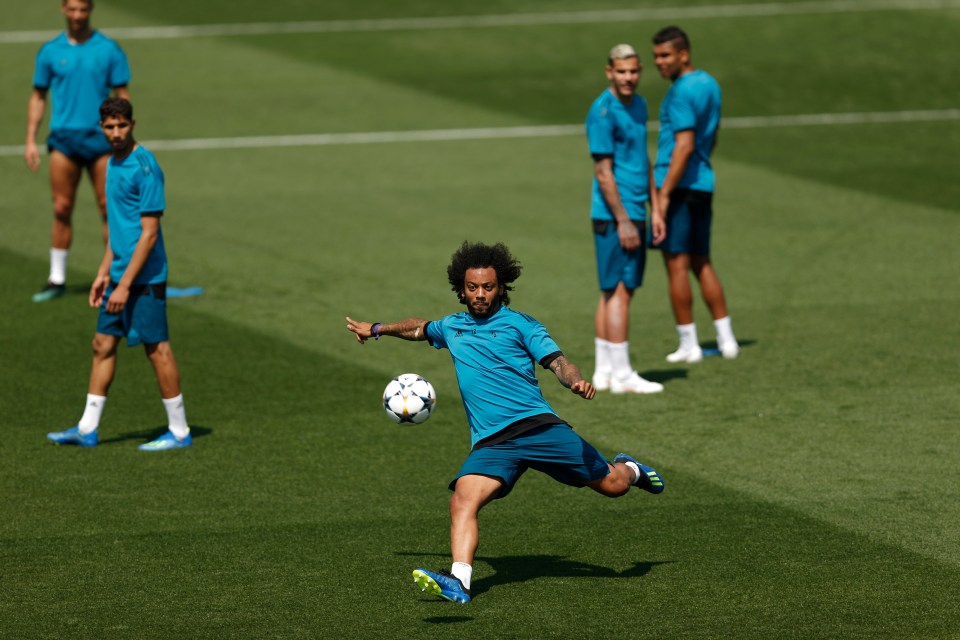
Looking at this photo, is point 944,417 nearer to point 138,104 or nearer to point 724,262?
point 724,262

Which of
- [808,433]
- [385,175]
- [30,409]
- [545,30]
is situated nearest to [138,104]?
[385,175]

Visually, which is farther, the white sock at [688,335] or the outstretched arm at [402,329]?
the white sock at [688,335]

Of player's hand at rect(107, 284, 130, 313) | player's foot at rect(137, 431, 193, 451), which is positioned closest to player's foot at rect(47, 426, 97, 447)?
player's foot at rect(137, 431, 193, 451)

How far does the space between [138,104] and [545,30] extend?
8695 millimetres

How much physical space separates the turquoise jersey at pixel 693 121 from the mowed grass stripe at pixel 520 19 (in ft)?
A: 58.4

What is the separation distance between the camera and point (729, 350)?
13781 millimetres

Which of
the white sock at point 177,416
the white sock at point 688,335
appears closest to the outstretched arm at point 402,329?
the white sock at point 177,416

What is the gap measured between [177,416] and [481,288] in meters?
3.62

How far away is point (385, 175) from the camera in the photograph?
21672 millimetres

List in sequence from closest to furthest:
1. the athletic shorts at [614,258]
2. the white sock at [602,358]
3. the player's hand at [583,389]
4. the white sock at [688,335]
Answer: the player's hand at [583,389], the athletic shorts at [614,258], the white sock at [602,358], the white sock at [688,335]

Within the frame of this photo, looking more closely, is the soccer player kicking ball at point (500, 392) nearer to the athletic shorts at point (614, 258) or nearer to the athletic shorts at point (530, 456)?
the athletic shorts at point (530, 456)

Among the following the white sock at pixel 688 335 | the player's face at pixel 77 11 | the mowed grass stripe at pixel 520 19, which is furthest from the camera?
the mowed grass stripe at pixel 520 19

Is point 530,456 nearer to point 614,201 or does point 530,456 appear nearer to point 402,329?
point 402,329

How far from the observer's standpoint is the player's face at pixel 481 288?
8500mm
